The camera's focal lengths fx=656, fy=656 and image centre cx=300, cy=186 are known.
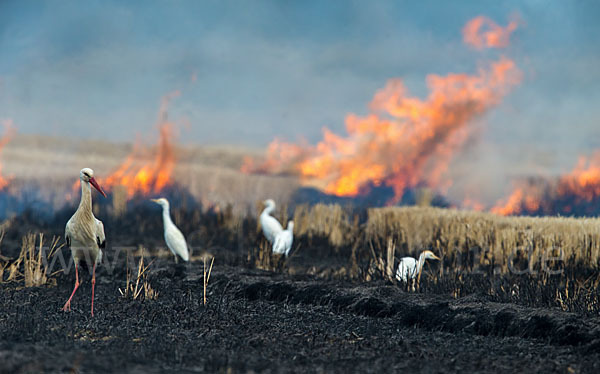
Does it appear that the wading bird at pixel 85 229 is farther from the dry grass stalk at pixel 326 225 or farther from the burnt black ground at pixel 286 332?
the dry grass stalk at pixel 326 225

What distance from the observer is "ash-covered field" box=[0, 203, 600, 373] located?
5.24 metres

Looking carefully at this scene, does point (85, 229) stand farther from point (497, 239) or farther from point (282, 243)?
point (497, 239)

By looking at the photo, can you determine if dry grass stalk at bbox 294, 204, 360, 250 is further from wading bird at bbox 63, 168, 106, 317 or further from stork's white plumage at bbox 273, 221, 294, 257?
wading bird at bbox 63, 168, 106, 317

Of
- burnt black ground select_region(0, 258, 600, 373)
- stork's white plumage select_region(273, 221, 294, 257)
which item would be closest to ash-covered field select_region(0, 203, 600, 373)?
burnt black ground select_region(0, 258, 600, 373)

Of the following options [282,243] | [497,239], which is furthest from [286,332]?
[497,239]

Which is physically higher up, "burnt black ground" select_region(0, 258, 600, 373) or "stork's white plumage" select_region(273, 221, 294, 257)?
"stork's white plumage" select_region(273, 221, 294, 257)

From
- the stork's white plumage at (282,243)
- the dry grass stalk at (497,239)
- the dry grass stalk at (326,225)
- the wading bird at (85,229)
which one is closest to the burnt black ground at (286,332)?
the wading bird at (85,229)

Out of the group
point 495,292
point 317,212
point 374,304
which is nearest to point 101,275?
point 374,304

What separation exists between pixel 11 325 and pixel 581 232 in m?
9.98

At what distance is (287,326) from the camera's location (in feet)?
22.7

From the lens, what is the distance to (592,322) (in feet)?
20.9

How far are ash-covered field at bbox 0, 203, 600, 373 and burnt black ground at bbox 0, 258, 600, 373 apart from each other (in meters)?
0.01

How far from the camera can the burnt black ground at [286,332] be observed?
205 inches

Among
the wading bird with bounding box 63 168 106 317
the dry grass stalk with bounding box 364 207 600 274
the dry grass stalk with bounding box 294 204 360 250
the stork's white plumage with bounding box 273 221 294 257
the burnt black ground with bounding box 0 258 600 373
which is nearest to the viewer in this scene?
the burnt black ground with bounding box 0 258 600 373
